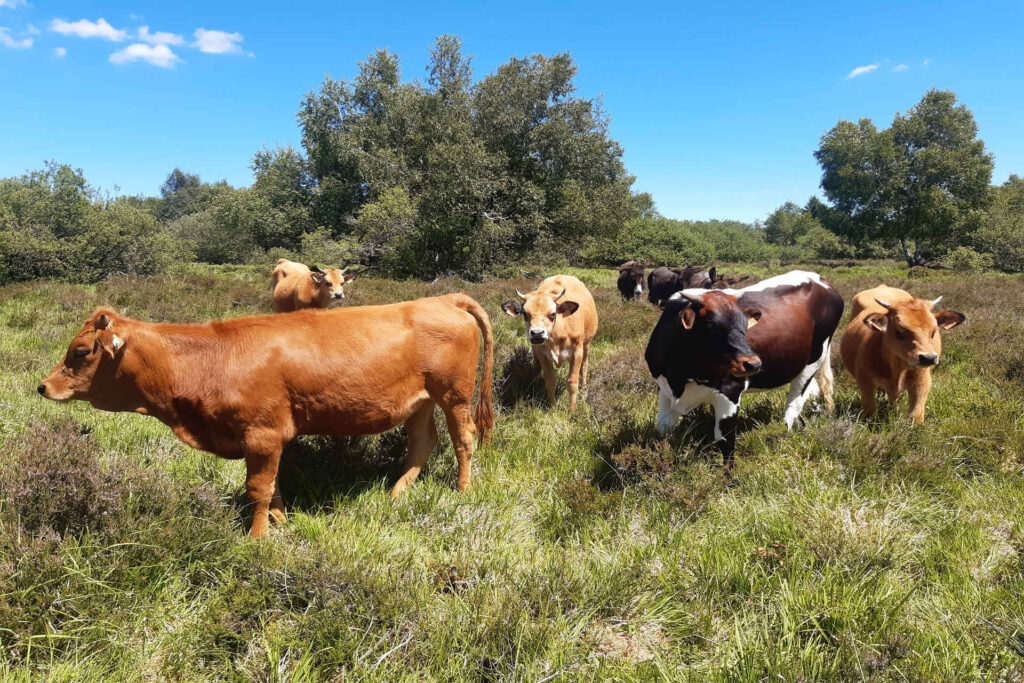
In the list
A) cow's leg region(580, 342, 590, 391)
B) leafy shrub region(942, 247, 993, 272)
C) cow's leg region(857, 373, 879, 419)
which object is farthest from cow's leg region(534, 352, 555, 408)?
leafy shrub region(942, 247, 993, 272)

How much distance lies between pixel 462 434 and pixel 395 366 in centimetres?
84

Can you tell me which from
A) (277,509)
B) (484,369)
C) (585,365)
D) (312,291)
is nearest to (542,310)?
(585,365)

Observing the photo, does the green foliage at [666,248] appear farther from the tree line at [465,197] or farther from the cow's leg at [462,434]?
the cow's leg at [462,434]

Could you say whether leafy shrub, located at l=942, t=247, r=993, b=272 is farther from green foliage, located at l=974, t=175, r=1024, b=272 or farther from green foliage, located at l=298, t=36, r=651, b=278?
green foliage, located at l=298, t=36, r=651, b=278

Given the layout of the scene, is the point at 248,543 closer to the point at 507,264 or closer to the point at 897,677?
the point at 897,677

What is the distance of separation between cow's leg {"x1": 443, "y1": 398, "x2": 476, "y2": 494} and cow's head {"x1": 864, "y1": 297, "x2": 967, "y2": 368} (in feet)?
12.8

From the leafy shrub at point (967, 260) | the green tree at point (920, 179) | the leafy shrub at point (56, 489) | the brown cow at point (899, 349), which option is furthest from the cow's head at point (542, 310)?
the green tree at point (920, 179)

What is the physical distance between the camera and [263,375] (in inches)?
126

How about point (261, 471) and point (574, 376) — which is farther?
point (574, 376)

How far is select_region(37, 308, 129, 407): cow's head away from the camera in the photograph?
2.97m

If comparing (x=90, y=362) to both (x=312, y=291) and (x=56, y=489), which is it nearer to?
(x=56, y=489)

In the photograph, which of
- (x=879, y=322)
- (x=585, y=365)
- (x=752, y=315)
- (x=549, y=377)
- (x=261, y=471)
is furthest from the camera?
(x=585, y=365)

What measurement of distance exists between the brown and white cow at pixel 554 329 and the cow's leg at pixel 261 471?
3.22 meters

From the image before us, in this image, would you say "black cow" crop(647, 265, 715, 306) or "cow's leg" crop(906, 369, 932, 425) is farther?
"black cow" crop(647, 265, 715, 306)
